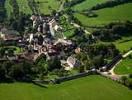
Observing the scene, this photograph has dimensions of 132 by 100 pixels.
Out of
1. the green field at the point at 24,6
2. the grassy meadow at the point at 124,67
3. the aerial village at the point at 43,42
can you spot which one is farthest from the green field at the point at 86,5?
the grassy meadow at the point at 124,67

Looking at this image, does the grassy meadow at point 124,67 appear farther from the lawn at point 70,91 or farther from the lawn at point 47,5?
the lawn at point 47,5

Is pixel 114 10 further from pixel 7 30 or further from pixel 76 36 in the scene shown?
pixel 7 30

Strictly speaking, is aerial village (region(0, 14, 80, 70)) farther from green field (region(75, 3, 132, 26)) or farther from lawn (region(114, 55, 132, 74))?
green field (region(75, 3, 132, 26))

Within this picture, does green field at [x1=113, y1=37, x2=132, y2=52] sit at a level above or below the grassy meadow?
above

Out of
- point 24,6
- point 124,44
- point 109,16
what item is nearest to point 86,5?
point 109,16

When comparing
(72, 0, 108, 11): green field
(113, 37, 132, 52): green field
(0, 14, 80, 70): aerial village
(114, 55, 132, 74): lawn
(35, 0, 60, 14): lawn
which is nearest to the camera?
(114, 55, 132, 74): lawn

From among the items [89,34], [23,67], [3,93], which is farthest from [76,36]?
[3,93]

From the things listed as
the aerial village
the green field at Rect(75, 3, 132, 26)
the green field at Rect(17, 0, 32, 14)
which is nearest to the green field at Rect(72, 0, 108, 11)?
the green field at Rect(75, 3, 132, 26)
